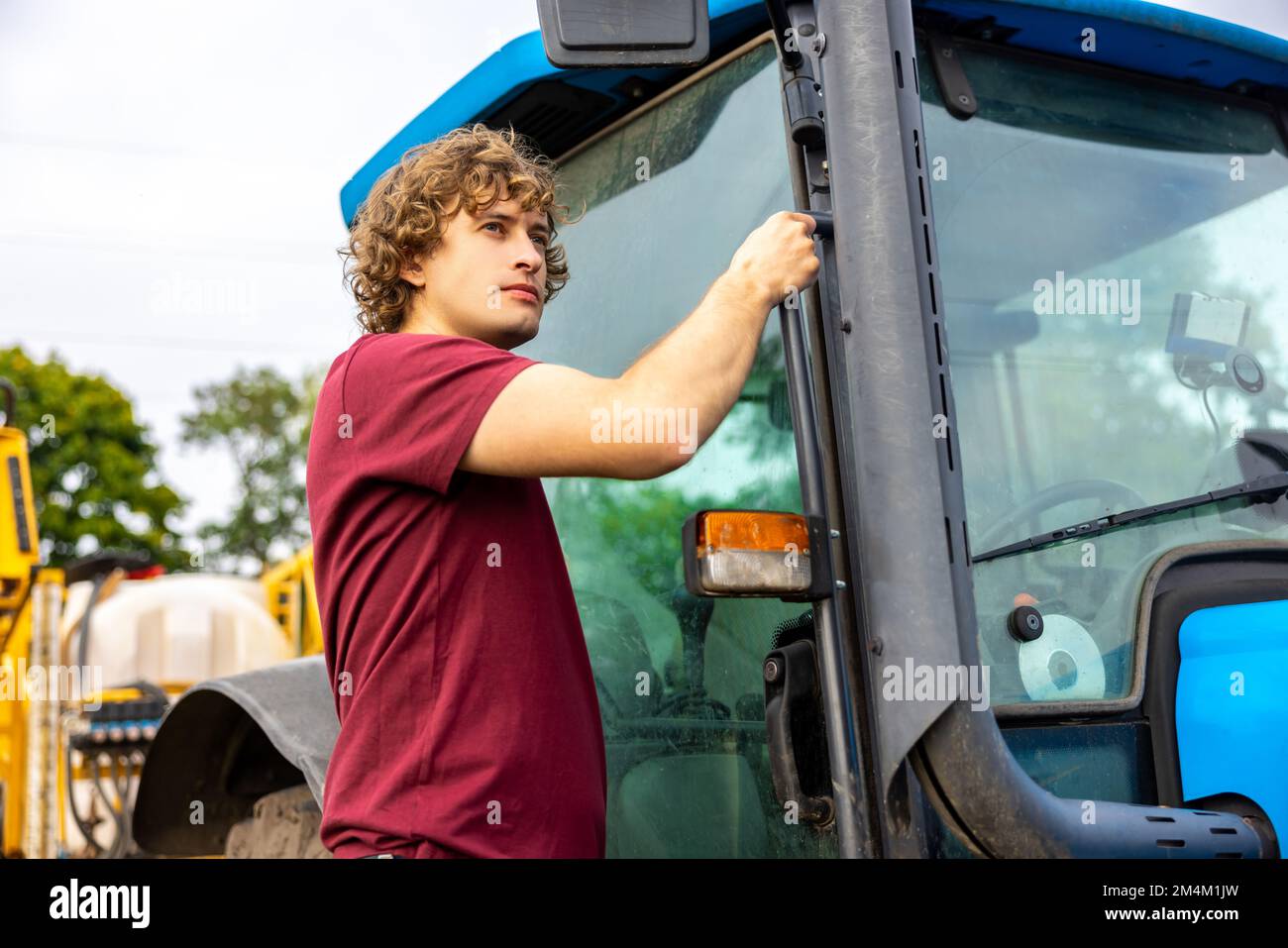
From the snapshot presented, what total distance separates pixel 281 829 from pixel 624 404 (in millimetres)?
1722

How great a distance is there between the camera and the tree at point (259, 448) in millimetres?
33625

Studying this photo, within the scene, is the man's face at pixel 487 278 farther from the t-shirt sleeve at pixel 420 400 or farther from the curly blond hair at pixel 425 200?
the t-shirt sleeve at pixel 420 400

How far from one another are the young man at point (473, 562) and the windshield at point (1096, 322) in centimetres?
54

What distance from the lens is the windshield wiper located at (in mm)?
1979

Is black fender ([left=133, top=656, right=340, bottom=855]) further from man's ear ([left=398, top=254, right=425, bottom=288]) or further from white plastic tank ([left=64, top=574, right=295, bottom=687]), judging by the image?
white plastic tank ([left=64, top=574, right=295, bottom=687])

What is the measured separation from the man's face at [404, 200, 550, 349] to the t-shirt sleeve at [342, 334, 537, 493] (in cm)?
17

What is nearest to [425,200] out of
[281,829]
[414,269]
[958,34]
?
[414,269]

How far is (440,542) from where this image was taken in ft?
5.45

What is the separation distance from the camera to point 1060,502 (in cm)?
203

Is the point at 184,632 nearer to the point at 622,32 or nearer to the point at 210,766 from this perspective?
the point at 210,766
